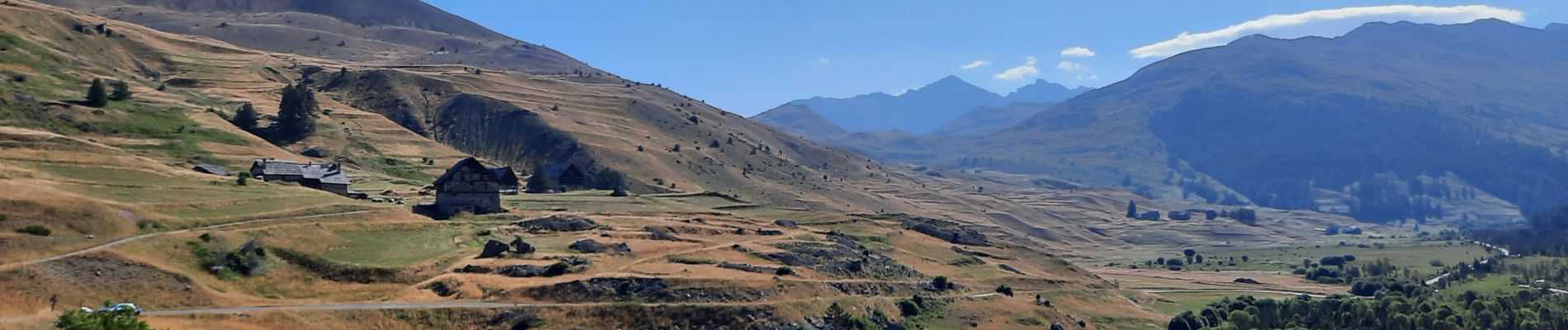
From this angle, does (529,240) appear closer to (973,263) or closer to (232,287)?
(232,287)

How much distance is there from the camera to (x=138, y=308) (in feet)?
167

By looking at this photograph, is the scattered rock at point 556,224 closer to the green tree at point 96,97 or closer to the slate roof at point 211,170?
the slate roof at point 211,170

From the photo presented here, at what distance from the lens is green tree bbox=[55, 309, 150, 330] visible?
124 feet

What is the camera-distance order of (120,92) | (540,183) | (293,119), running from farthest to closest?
(293,119)
(540,183)
(120,92)

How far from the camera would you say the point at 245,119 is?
144250 millimetres

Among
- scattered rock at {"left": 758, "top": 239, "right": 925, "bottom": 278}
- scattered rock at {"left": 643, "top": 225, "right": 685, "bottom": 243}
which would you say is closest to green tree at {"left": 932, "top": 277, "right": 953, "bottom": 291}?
scattered rock at {"left": 758, "top": 239, "right": 925, "bottom": 278}

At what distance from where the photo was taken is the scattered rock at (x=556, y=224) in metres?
88.6

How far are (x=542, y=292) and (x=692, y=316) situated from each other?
937cm

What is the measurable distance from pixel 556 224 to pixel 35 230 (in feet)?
123

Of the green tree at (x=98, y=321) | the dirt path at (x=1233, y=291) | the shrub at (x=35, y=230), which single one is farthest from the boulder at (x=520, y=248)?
the dirt path at (x=1233, y=291)

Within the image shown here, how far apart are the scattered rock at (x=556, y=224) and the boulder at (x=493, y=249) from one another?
1305 cm

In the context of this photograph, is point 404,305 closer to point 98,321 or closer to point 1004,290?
point 98,321

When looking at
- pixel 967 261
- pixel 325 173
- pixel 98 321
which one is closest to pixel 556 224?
pixel 325 173

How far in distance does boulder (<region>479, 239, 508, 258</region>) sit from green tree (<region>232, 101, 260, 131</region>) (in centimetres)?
8425
